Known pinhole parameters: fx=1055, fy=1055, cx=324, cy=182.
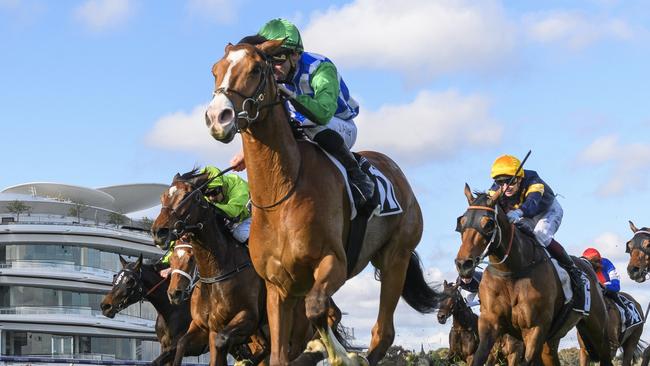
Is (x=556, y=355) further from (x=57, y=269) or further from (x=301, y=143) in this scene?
(x=57, y=269)

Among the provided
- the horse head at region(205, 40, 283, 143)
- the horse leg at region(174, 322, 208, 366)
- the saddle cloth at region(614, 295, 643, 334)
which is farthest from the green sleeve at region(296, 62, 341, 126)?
the saddle cloth at region(614, 295, 643, 334)

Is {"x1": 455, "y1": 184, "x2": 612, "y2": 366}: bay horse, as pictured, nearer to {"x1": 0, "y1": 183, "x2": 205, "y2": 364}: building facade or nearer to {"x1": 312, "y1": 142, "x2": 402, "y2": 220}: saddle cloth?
{"x1": 312, "y1": 142, "x2": 402, "y2": 220}: saddle cloth

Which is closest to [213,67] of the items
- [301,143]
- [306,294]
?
[301,143]

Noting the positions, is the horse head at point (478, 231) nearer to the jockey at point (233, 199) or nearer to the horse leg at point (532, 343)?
the horse leg at point (532, 343)

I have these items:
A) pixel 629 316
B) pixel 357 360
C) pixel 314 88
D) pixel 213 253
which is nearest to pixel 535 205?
pixel 213 253

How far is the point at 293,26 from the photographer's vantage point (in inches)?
333

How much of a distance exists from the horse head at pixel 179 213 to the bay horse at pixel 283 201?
4.87 metres

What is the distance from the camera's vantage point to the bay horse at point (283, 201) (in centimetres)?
720

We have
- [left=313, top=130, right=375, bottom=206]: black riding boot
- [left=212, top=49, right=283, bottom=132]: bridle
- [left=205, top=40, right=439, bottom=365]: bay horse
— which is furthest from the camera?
[left=313, top=130, right=375, bottom=206]: black riding boot

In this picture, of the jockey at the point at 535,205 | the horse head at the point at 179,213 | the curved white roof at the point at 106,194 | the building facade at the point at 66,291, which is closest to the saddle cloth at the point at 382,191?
the horse head at the point at 179,213

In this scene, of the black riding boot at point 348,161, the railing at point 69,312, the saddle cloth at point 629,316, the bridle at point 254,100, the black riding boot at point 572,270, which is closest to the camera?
the bridle at point 254,100

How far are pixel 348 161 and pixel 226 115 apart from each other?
165 centimetres

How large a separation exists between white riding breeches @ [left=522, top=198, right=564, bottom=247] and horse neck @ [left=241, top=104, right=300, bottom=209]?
20.5 feet

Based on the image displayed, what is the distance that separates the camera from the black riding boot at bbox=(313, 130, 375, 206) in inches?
320
